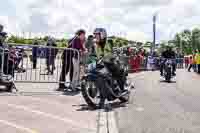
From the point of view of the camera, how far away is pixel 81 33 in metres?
13.2

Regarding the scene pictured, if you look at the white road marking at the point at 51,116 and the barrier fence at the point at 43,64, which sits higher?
the barrier fence at the point at 43,64

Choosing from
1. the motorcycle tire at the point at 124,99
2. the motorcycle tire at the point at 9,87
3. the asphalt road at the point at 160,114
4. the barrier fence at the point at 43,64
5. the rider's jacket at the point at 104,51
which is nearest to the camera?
the asphalt road at the point at 160,114

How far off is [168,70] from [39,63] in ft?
20.2

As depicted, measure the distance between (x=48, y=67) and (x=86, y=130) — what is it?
756cm

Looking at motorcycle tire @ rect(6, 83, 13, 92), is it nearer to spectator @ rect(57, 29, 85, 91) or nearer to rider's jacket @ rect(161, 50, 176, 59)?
spectator @ rect(57, 29, 85, 91)

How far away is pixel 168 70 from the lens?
20.3 m

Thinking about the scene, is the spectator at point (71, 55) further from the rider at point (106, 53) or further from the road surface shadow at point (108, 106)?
the road surface shadow at point (108, 106)

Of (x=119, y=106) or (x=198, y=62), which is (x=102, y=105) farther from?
(x=198, y=62)

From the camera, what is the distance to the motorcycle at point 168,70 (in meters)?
19.9

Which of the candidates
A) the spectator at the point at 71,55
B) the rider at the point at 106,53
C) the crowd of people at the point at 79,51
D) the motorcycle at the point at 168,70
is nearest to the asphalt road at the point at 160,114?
the rider at the point at 106,53

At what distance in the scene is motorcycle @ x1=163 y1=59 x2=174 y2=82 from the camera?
1994cm

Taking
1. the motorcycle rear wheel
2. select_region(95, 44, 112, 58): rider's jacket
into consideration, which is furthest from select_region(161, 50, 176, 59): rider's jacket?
the motorcycle rear wheel

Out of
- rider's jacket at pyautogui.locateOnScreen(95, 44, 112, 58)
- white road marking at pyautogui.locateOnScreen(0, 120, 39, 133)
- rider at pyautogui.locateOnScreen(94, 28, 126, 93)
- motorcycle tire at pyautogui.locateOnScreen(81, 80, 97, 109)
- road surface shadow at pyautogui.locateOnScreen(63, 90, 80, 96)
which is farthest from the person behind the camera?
road surface shadow at pyautogui.locateOnScreen(63, 90, 80, 96)

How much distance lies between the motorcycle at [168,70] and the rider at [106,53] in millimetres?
8908
